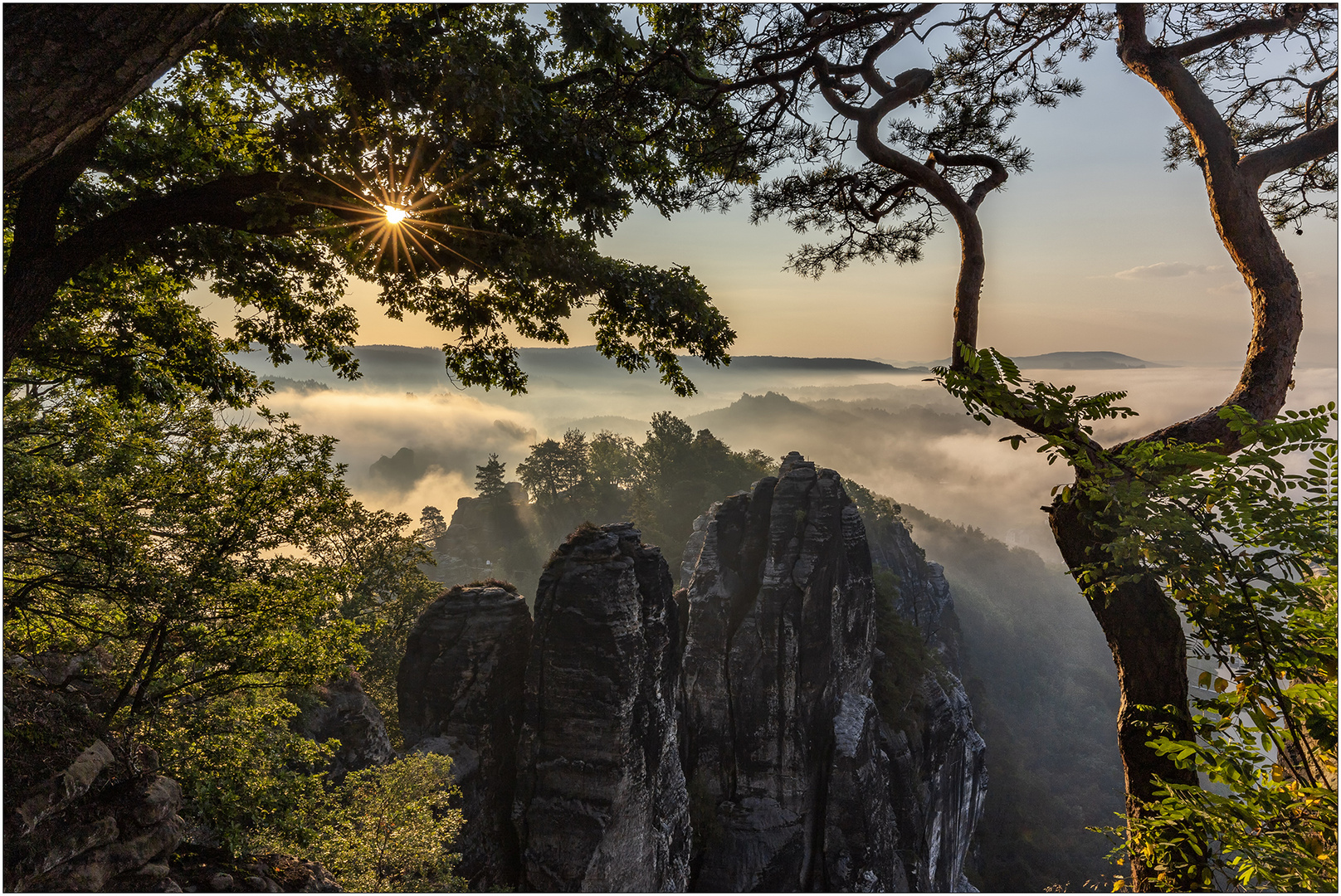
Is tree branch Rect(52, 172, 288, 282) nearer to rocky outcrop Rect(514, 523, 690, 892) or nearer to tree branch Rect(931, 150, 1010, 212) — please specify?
tree branch Rect(931, 150, 1010, 212)

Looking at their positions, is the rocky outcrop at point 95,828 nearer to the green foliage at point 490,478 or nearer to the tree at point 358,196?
the tree at point 358,196

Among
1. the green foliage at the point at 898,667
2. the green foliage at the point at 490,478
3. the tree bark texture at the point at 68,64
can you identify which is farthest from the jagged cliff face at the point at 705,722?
the green foliage at the point at 490,478

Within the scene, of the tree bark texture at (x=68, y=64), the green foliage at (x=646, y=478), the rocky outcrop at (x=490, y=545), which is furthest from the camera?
the rocky outcrop at (x=490, y=545)

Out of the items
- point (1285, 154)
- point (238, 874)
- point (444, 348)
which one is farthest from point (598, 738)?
point (1285, 154)

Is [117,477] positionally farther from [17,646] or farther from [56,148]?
[56,148]

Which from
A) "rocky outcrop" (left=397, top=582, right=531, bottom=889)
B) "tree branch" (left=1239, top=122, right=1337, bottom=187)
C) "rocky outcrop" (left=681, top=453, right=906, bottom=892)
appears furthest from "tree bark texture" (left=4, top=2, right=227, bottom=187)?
"rocky outcrop" (left=681, top=453, right=906, bottom=892)

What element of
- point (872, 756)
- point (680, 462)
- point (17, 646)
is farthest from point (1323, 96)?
point (680, 462)
